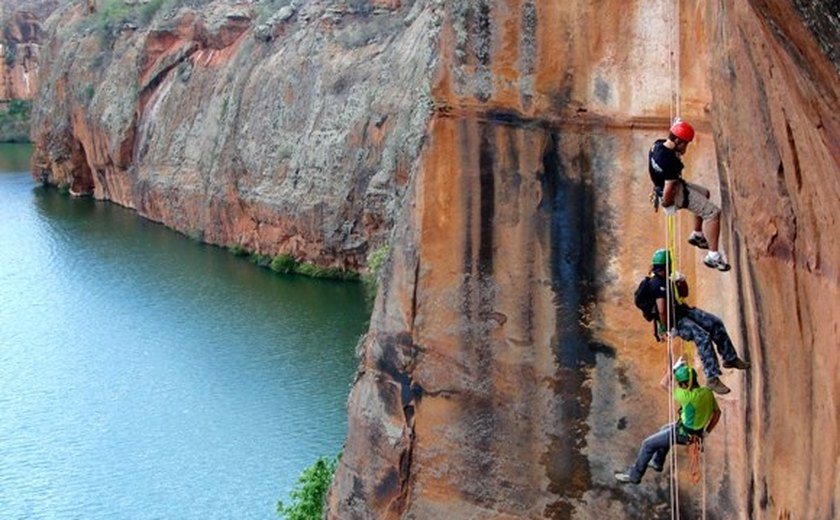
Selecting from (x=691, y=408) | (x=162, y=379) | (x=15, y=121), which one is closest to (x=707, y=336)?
(x=691, y=408)

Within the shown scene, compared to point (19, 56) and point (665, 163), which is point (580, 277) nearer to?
point (665, 163)

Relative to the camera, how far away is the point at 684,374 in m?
8.09

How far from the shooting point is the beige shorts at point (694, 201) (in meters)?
8.20

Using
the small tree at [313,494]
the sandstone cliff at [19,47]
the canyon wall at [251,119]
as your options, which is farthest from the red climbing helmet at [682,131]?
the sandstone cliff at [19,47]

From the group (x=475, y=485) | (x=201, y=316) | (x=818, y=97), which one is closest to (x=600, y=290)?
(x=475, y=485)

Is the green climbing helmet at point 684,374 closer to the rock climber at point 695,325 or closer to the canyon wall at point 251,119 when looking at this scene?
the rock climber at point 695,325

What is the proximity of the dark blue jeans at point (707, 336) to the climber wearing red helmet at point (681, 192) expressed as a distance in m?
0.36

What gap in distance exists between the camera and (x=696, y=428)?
8.29 meters

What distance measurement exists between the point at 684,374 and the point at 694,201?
1159 mm

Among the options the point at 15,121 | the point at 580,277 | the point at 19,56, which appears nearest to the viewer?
the point at 580,277

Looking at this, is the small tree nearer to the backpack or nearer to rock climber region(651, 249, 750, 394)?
the backpack

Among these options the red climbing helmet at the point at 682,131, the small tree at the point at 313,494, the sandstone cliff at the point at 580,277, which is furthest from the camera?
the small tree at the point at 313,494

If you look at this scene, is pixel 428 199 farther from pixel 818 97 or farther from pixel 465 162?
pixel 818 97

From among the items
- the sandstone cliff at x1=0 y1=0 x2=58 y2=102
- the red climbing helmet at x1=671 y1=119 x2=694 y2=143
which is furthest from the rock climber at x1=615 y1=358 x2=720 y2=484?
the sandstone cliff at x1=0 y1=0 x2=58 y2=102
